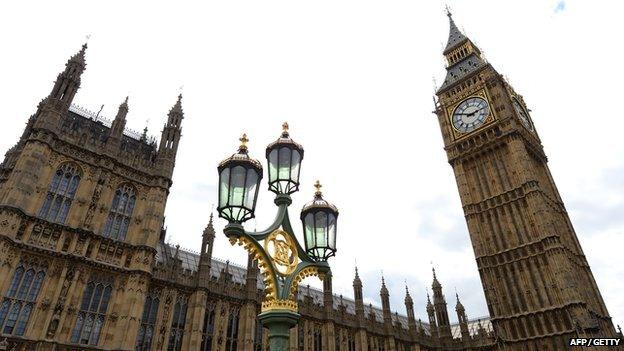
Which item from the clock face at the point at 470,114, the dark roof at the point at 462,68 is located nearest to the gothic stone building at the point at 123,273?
the clock face at the point at 470,114

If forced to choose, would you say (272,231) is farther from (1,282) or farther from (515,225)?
(515,225)

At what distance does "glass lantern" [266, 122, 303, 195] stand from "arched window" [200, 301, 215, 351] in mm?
20476

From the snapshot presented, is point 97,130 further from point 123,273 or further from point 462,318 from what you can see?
point 462,318

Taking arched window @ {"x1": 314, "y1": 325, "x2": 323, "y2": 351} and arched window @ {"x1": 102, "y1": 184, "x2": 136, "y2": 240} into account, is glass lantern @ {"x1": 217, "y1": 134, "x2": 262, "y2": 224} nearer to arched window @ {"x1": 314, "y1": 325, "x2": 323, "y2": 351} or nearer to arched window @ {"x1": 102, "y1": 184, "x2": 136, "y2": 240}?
arched window @ {"x1": 102, "y1": 184, "x2": 136, "y2": 240}

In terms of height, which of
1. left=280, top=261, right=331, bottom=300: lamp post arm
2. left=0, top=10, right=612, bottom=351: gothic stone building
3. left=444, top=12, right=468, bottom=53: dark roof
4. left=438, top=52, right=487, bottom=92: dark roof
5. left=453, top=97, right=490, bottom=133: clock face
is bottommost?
left=280, top=261, right=331, bottom=300: lamp post arm

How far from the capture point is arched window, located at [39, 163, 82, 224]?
24.1 meters

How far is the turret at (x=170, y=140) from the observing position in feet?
98.4

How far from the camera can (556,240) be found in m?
40.5

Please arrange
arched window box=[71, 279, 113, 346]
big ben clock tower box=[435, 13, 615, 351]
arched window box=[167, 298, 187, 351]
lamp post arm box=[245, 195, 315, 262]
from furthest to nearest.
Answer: big ben clock tower box=[435, 13, 615, 351] < arched window box=[167, 298, 187, 351] < arched window box=[71, 279, 113, 346] < lamp post arm box=[245, 195, 315, 262]

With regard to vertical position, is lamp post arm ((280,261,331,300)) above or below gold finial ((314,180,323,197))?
below

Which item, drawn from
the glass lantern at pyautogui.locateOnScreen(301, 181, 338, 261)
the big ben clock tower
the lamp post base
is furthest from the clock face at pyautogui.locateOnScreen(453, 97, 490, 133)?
the lamp post base

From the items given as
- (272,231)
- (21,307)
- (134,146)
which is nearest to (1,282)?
(21,307)

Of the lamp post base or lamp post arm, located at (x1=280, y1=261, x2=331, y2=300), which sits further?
lamp post arm, located at (x1=280, y1=261, x2=331, y2=300)

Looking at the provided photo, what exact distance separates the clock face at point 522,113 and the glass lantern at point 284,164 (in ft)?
161
